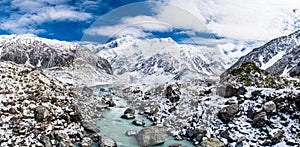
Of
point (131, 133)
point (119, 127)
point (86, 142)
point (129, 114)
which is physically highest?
point (129, 114)

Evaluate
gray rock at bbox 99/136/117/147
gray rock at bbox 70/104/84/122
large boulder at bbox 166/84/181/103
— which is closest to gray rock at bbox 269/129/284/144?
gray rock at bbox 99/136/117/147

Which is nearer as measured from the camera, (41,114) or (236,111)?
(41,114)

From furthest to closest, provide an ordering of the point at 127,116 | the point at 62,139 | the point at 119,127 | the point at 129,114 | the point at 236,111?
1. the point at 129,114
2. the point at 127,116
3. the point at 119,127
4. the point at 236,111
5. the point at 62,139

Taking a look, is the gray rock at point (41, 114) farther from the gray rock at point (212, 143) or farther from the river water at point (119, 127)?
the gray rock at point (212, 143)

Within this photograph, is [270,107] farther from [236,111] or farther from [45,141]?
[45,141]

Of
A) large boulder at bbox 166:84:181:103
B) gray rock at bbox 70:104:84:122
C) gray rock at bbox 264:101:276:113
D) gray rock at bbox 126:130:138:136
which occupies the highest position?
large boulder at bbox 166:84:181:103

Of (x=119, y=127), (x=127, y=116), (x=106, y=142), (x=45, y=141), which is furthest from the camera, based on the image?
(x=127, y=116)

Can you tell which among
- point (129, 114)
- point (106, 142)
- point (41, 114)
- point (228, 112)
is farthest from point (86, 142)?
point (228, 112)

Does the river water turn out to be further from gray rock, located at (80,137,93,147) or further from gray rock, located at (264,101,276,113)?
gray rock, located at (264,101,276,113)
